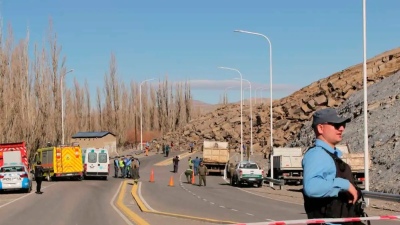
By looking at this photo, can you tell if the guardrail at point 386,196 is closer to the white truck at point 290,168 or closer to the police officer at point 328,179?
the police officer at point 328,179

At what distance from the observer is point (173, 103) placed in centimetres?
14862

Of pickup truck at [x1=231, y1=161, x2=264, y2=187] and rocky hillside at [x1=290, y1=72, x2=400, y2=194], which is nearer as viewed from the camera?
rocky hillside at [x1=290, y1=72, x2=400, y2=194]

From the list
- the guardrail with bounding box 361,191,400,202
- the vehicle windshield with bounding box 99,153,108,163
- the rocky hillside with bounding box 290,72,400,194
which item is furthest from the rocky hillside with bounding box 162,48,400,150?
the guardrail with bounding box 361,191,400,202

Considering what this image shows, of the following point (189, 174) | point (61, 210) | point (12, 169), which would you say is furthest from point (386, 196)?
point (189, 174)

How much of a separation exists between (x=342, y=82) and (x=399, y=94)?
104ft

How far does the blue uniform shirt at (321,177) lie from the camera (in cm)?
463

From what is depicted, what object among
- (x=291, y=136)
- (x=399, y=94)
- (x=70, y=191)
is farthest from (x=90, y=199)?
(x=291, y=136)

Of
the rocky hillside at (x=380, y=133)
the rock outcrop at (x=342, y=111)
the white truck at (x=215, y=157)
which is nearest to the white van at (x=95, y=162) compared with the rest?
the white truck at (x=215, y=157)

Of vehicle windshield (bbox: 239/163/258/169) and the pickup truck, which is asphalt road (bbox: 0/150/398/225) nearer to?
the pickup truck

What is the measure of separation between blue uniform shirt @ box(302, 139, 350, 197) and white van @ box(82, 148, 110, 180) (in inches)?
1720

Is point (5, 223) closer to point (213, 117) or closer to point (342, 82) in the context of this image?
point (342, 82)

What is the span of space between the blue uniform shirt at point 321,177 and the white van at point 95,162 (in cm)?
4368

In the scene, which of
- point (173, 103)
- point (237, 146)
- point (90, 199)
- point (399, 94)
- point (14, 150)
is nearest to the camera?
point (90, 199)

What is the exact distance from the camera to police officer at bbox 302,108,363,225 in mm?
4660
